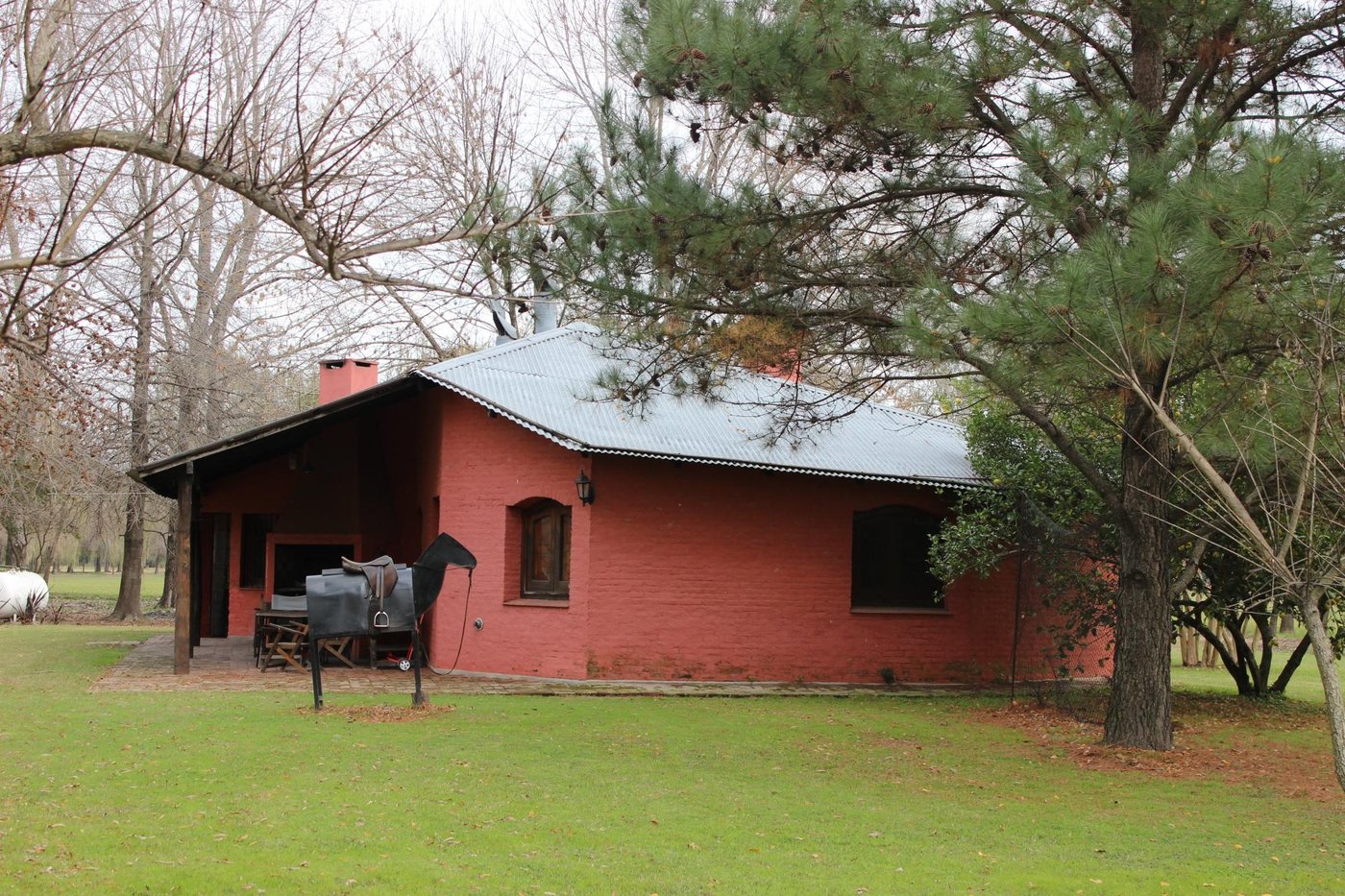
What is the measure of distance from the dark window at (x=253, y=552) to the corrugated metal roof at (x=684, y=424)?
23.1 ft

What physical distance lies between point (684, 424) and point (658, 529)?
5.01 ft

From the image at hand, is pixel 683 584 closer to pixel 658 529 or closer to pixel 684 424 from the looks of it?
pixel 658 529

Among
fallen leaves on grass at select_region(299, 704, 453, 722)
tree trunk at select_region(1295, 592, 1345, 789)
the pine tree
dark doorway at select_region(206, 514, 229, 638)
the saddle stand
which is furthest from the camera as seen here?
dark doorway at select_region(206, 514, 229, 638)

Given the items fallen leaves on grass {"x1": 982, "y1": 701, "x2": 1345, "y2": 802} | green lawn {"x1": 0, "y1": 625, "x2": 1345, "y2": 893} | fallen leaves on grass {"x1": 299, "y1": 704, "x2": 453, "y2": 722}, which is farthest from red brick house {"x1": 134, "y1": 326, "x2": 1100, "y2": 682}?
fallen leaves on grass {"x1": 299, "y1": 704, "x2": 453, "y2": 722}

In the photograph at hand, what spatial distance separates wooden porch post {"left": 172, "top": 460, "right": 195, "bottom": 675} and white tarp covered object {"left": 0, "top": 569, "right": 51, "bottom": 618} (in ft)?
46.3

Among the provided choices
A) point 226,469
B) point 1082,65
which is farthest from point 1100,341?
point 226,469

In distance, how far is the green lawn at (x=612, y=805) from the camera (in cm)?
633

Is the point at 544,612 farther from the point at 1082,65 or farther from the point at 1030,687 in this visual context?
A: the point at 1082,65

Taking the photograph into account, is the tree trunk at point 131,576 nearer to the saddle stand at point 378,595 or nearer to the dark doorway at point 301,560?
the dark doorway at point 301,560

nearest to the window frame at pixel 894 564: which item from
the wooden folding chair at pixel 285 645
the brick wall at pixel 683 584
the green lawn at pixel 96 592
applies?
the brick wall at pixel 683 584

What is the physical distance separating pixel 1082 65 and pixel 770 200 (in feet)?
8.74

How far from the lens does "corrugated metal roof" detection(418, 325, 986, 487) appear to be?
46.4 ft

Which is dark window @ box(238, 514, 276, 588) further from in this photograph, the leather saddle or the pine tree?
the pine tree

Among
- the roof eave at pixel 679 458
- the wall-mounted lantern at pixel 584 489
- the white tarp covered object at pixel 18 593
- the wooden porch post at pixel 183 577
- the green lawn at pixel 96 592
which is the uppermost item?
the roof eave at pixel 679 458
